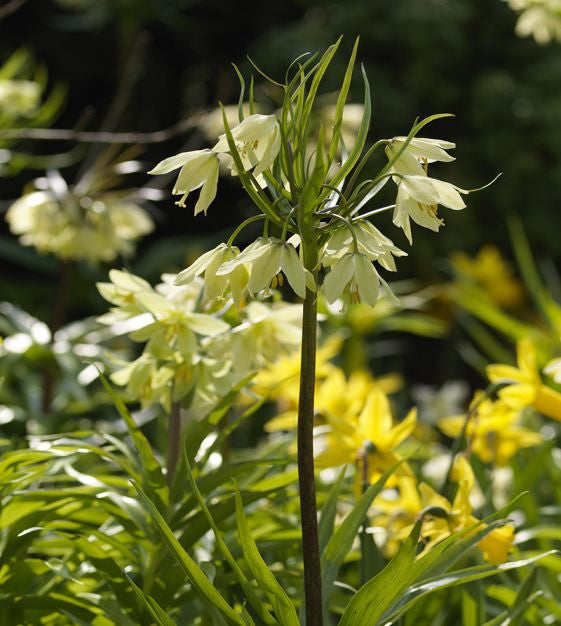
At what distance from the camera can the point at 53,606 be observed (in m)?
0.95

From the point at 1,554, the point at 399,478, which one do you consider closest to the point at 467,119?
the point at 399,478

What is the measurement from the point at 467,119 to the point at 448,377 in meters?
1.19

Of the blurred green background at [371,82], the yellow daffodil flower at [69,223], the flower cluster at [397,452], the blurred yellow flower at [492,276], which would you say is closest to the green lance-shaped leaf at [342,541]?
the flower cluster at [397,452]

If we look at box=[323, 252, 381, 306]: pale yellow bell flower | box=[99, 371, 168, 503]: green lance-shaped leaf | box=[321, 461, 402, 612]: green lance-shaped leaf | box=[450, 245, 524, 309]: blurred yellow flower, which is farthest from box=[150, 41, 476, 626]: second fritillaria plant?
box=[450, 245, 524, 309]: blurred yellow flower

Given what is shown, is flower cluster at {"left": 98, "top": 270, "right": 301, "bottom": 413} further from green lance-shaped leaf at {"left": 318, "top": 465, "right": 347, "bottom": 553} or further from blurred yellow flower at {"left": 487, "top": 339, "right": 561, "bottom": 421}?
blurred yellow flower at {"left": 487, "top": 339, "right": 561, "bottom": 421}

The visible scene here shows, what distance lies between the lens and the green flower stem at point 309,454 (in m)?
0.75

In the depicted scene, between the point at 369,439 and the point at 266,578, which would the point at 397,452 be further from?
the point at 266,578

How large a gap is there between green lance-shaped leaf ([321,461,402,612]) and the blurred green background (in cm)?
286

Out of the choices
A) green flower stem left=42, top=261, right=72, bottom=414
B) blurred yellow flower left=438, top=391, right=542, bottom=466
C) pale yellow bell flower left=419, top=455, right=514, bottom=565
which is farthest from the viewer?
green flower stem left=42, top=261, right=72, bottom=414

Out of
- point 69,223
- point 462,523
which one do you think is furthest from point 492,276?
point 462,523

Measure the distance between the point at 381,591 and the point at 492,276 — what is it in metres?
3.46

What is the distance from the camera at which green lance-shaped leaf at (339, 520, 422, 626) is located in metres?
0.78

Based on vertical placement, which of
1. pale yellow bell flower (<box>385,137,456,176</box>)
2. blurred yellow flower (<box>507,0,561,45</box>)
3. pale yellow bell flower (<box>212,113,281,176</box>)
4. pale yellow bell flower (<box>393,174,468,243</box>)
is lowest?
pale yellow bell flower (<box>393,174,468,243</box>)

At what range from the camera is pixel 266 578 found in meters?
0.79
